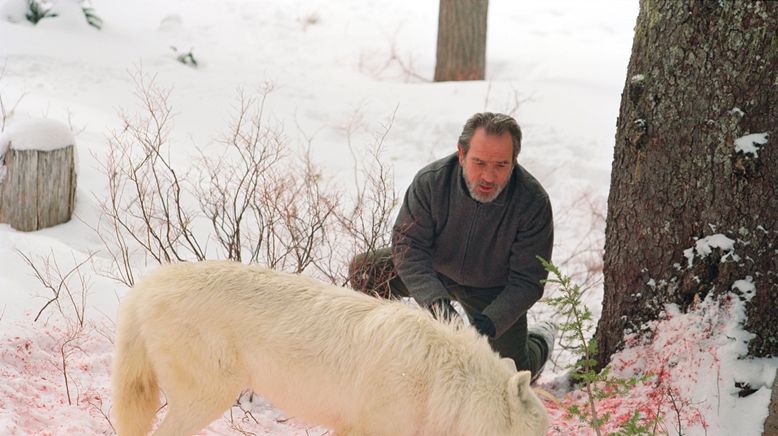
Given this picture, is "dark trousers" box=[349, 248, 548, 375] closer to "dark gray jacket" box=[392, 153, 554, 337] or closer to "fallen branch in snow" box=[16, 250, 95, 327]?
"dark gray jacket" box=[392, 153, 554, 337]

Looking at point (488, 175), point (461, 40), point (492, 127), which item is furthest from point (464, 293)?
point (461, 40)

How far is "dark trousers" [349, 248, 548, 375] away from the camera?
5145 mm

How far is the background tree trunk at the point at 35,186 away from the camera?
677 centimetres

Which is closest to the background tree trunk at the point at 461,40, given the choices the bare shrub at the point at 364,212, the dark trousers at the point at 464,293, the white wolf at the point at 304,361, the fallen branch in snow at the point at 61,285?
the bare shrub at the point at 364,212

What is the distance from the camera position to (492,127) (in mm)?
4445

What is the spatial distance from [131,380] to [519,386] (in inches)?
64.0

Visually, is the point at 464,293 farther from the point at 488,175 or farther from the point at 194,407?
the point at 194,407

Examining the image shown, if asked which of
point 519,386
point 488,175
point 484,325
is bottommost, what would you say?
point 484,325

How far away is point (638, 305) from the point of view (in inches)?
171

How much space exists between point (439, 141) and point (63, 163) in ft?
15.2

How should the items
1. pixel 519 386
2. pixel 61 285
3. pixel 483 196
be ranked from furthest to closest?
pixel 61 285 → pixel 483 196 → pixel 519 386

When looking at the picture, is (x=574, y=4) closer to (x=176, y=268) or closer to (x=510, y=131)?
(x=510, y=131)

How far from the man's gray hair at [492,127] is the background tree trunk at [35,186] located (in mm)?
3749

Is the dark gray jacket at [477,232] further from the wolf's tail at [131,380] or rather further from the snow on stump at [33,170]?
the snow on stump at [33,170]
